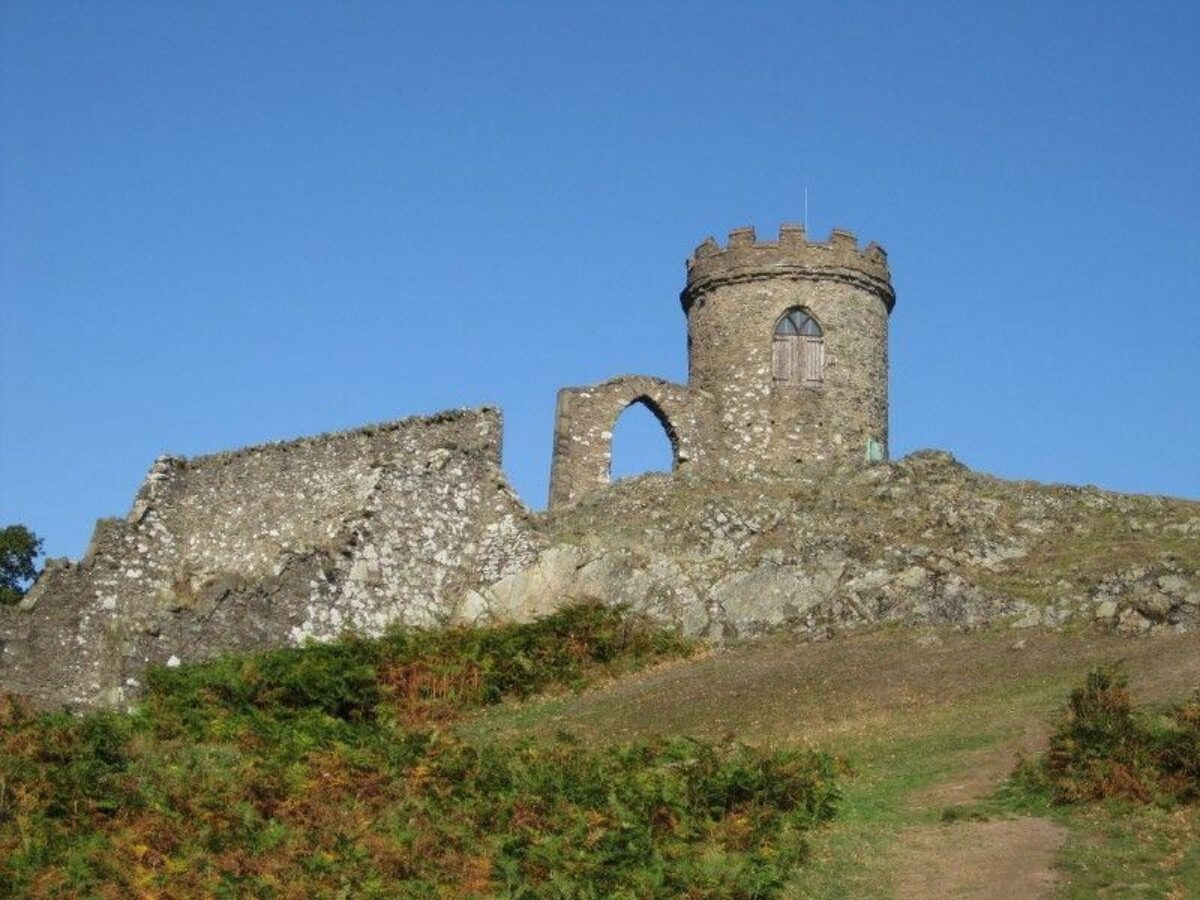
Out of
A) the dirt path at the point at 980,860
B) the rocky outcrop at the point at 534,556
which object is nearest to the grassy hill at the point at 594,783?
the dirt path at the point at 980,860

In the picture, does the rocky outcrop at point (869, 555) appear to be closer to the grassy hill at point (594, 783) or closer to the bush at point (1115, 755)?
the grassy hill at point (594, 783)

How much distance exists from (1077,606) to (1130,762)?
9.55m

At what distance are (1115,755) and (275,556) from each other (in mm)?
19624

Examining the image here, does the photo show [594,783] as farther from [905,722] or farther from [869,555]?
[869,555]

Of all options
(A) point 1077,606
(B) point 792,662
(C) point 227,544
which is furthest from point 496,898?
(C) point 227,544

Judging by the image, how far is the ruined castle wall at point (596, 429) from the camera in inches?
1443

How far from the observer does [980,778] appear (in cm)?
1819

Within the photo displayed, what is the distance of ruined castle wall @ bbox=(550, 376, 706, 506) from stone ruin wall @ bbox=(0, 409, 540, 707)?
3.82 m

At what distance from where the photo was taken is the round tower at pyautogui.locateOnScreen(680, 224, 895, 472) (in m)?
38.8

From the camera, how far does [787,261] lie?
130 feet

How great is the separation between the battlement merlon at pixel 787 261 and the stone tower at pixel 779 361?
2 cm

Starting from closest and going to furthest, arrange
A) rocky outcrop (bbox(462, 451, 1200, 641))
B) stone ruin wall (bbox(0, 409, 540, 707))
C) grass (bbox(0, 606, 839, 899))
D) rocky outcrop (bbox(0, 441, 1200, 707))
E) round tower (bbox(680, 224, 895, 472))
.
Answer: grass (bbox(0, 606, 839, 899)) → rocky outcrop (bbox(462, 451, 1200, 641)) → rocky outcrop (bbox(0, 441, 1200, 707)) → stone ruin wall (bbox(0, 409, 540, 707)) → round tower (bbox(680, 224, 895, 472))

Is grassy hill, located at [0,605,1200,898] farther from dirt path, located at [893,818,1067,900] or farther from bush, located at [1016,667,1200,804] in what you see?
bush, located at [1016,667,1200,804]

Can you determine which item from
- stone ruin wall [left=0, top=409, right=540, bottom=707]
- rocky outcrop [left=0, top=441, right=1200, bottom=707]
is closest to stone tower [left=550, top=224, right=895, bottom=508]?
rocky outcrop [left=0, top=441, right=1200, bottom=707]
